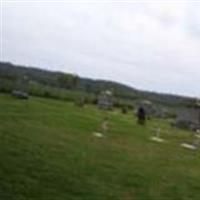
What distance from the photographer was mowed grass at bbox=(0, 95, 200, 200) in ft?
40.6

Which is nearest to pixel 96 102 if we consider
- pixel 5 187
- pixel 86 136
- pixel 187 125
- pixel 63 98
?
pixel 63 98

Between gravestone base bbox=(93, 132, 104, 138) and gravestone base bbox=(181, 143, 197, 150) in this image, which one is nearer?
gravestone base bbox=(93, 132, 104, 138)

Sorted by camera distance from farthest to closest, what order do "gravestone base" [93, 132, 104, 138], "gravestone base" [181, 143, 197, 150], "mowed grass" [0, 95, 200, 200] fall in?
"gravestone base" [181, 143, 197, 150]
"gravestone base" [93, 132, 104, 138]
"mowed grass" [0, 95, 200, 200]

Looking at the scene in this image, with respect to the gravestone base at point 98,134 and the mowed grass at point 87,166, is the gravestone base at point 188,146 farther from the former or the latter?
the gravestone base at point 98,134

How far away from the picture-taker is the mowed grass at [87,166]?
12367 mm

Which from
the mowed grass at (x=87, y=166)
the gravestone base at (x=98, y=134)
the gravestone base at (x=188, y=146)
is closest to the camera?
the mowed grass at (x=87, y=166)

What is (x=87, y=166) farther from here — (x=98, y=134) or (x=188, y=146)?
(x=188, y=146)

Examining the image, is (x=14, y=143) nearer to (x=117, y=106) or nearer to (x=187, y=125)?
(x=187, y=125)

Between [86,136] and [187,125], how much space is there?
55.0 ft

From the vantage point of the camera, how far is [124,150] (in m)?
20.2

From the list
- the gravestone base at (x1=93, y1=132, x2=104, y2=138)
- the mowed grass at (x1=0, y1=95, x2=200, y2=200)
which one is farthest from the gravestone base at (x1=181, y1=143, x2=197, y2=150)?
the gravestone base at (x1=93, y1=132, x2=104, y2=138)

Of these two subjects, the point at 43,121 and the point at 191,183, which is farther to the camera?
the point at 43,121

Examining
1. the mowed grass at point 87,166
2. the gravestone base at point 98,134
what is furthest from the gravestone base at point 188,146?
the gravestone base at point 98,134

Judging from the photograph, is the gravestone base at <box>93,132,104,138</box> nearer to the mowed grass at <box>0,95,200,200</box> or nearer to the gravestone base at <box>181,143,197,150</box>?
the mowed grass at <box>0,95,200,200</box>
